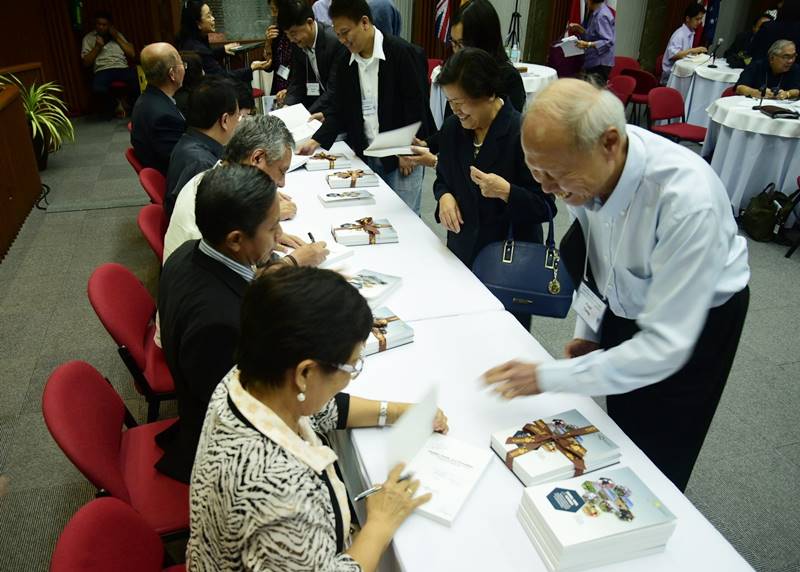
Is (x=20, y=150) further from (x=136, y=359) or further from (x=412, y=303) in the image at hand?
(x=412, y=303)

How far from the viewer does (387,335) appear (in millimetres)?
1839

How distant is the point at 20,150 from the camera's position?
16.9 feet

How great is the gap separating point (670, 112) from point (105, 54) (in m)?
7.67

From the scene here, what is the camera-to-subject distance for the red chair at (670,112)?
6090 millimetres

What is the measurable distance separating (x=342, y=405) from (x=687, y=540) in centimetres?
84

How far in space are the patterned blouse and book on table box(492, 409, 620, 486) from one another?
0.45m

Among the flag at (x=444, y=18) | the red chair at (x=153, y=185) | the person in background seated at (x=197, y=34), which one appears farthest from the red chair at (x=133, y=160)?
the flag at (x=444, y=18)

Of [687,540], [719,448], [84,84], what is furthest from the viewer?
[84,84]

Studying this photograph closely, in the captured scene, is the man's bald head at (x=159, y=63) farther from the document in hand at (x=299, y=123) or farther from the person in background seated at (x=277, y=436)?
the person in background seated at (x=277, y=436)

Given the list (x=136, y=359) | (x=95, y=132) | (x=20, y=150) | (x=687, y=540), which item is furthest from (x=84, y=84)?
(x=687, y=540)

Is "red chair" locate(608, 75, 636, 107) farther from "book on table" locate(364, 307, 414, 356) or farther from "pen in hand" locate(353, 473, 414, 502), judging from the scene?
"pen in hand" locate(353, 473, 414, 502)

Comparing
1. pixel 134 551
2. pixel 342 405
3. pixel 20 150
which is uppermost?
pixel 342 405

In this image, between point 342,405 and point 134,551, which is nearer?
point 134,551

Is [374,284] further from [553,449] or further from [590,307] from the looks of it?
[553,449]
